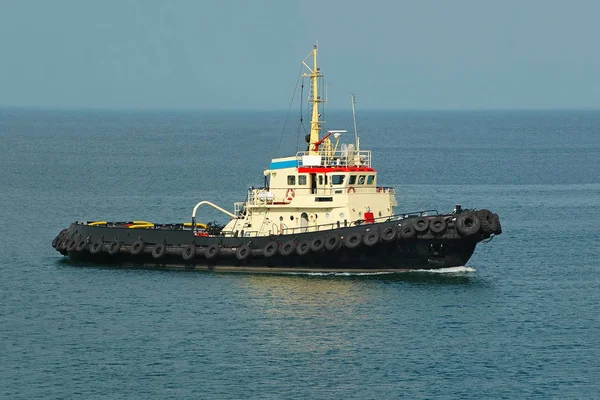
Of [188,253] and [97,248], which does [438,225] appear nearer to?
[188,253]

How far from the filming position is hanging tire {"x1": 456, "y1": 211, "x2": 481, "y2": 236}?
4625cm

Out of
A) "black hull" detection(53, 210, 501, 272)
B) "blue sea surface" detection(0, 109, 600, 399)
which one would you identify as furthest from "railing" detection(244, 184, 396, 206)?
"blue sea surface" detection(0, 109, 600, 399)

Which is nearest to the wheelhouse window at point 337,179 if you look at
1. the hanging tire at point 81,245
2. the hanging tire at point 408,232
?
the hanging tire at point 408,232

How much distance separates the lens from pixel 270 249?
48.5 meters

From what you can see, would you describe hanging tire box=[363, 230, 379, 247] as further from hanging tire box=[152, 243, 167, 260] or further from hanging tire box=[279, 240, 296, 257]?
hanging tire box=[152, 243, 167, 260]

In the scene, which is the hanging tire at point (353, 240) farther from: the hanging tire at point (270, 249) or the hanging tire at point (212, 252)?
the hanging tire at point (212, 252)

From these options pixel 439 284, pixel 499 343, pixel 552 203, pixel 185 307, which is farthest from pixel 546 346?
pixel 552 203

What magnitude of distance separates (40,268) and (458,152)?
84.4m

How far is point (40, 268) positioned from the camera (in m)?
51.4

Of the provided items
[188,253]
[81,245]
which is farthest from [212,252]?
[81,245]

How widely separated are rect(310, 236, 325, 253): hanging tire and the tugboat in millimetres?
39

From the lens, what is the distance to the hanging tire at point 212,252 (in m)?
49.3

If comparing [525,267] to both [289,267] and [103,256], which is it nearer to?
[289,267]

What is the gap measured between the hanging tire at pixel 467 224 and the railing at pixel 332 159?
5.23 m
